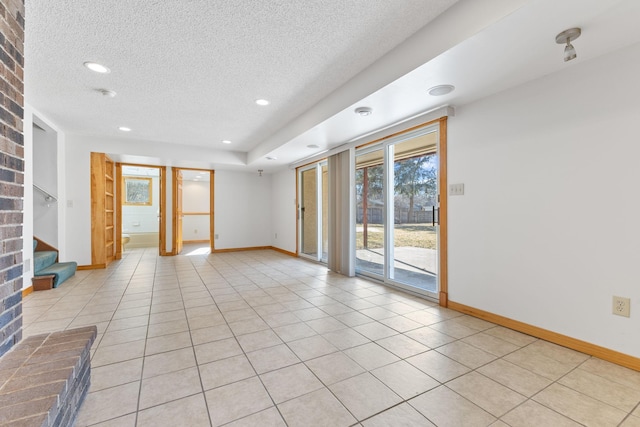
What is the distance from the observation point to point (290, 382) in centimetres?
169

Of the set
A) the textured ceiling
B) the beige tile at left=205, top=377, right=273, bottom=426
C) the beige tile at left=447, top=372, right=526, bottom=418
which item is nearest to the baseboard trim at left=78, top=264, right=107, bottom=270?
the textured ceiling

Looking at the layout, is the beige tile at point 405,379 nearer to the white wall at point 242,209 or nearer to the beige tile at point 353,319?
the beige tile at point 353,319

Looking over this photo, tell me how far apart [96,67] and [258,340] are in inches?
110

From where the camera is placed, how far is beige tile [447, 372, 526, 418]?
1477 mm

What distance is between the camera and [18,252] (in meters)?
1.40

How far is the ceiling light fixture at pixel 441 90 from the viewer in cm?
241

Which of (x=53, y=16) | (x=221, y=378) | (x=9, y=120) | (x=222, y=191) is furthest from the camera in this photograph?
(x=222, y=191)

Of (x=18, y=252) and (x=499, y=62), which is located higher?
(x=499, y=62)

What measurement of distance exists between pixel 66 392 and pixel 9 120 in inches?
50.1

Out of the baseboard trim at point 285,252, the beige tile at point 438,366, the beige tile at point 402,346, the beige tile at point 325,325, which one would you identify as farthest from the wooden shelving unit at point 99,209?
the beige tile at point 438,366

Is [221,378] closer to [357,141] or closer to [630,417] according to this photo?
[630,417]

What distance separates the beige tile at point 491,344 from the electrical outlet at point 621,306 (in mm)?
665

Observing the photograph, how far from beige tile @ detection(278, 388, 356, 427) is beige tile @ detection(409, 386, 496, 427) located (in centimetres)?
40

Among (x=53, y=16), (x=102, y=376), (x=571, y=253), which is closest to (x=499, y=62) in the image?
(x=571, y=253)
